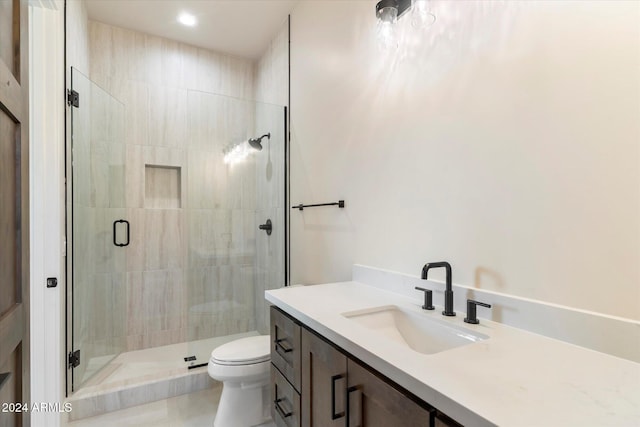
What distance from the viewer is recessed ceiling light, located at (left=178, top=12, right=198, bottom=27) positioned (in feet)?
8.67

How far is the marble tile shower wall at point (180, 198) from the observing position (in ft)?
8.80

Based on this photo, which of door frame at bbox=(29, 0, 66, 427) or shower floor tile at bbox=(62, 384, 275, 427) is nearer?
door frame at bbox=(29, 0, 66, 427)

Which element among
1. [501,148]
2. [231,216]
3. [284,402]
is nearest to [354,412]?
[284,402]

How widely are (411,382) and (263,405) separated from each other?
1585 millimetres

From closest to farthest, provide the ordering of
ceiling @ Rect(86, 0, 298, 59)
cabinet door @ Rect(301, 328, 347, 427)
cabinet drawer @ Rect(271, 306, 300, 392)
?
cabinet door @ Rect(301, 328, 347, 427), cabinet drawer @ Rect(271, 306, 300, 392), ceiling @ Rect(86, 0, 298, 59)

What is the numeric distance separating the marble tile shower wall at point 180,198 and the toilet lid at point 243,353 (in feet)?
2.44

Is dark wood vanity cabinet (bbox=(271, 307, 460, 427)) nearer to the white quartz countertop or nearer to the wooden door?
the white quartz countertop

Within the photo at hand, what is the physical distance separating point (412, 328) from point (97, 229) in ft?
8.22

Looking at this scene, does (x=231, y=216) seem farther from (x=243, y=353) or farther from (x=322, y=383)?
(x=322, y=383)

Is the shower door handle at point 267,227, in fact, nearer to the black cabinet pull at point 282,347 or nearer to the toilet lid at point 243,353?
the toilet lid at point 243,353

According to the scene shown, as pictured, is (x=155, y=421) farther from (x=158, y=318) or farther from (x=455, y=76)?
(x=455, y=76)

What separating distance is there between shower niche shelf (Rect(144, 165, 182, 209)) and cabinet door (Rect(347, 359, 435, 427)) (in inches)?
104

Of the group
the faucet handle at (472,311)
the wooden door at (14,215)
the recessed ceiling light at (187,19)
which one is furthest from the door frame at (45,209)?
the faucet handle at (472,311)

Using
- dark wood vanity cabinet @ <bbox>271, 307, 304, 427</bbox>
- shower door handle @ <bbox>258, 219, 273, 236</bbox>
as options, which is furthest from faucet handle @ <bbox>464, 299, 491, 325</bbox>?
shower door handle @ <bbox>258, 219, 273, 236</bbox>
